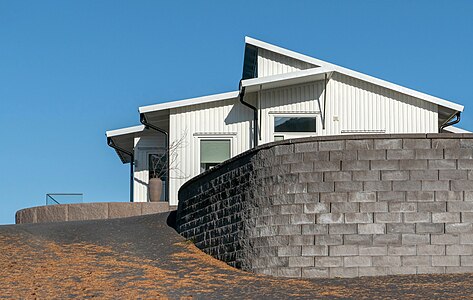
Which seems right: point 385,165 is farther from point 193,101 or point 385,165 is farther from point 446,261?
point 193,101

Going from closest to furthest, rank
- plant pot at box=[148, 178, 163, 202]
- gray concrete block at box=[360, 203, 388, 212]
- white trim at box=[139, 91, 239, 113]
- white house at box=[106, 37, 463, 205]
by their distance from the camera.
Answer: gray concrete block at box=[360, 203, 388, 212] < white house at box=[106, 37, 463, 205] < white trim at box=[139, 91, 239, 113] < plant pot at box=[148, 178, 163, 202]

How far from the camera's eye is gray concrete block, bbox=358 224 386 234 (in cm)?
1577

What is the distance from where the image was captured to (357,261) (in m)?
15.7

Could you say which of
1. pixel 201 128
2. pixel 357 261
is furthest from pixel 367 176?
pixel 201 128

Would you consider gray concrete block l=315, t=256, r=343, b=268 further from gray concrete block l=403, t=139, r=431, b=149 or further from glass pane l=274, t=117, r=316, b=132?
glass pane l=274, t=117, r=316, b=132

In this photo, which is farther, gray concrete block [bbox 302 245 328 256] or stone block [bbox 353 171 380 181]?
stone block [bbox 353 171 380 181]

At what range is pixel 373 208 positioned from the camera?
52.1 feet

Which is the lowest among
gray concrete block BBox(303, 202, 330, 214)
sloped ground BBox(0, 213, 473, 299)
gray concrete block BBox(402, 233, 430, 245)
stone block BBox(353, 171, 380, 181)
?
sloped ground BBox(0, 213, 473, 299)

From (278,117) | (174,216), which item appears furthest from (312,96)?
(174,216)

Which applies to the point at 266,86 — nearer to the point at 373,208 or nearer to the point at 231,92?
the point at 231,92

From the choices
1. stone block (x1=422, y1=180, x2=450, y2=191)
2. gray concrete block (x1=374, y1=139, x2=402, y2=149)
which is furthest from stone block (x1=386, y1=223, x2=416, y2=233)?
gray concrete block (x1=374, y1=139, x2=402, y2=149)

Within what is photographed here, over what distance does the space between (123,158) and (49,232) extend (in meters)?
13.0

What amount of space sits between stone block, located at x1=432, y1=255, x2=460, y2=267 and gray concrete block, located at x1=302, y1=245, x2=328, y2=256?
1.89 metres

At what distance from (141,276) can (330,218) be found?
3530 mm
